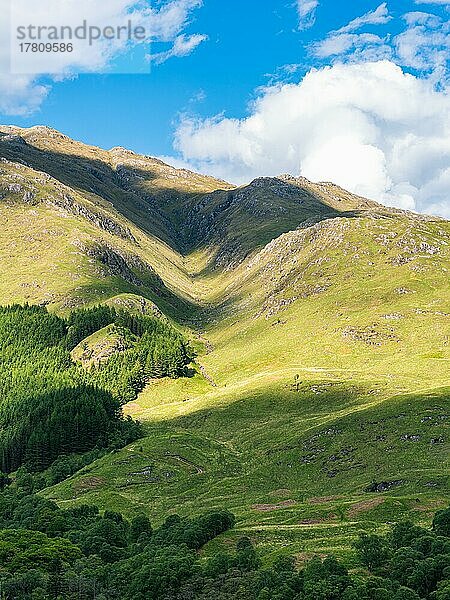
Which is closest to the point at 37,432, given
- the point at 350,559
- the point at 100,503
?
the point at 100,503

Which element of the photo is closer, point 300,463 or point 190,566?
point 190,566

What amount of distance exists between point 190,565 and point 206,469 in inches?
2814

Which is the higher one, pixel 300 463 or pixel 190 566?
pixel 190 566

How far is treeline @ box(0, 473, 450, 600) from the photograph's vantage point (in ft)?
186

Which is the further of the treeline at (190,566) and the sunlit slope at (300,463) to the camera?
the sunlit slope at (300,463)

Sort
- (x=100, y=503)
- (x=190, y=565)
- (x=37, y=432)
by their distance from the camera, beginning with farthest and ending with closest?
(x=37, y=432) → (x=100, y=503) → (x=190, y=565)

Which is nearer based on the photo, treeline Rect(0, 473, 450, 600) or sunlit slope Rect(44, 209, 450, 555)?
treeline Rect(0, 473, 450, 600)

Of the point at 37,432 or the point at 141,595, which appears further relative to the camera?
the point at 37,432

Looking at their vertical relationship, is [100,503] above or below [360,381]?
below

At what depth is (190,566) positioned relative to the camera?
69812mm

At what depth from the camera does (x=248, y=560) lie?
68625 millimetres

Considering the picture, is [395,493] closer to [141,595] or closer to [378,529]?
[378,529]

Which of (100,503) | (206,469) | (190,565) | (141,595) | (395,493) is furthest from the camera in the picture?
(206,469)

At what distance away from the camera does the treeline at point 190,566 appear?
5675cm
